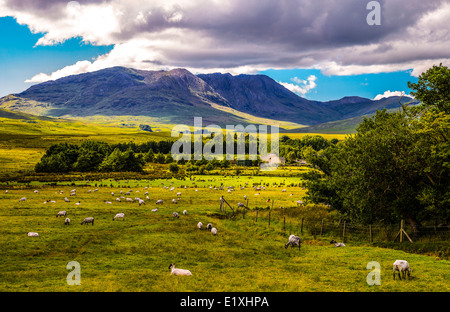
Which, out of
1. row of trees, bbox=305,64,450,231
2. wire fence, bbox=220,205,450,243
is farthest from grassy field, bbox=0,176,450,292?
row of trees, bbox=305,64,450,231

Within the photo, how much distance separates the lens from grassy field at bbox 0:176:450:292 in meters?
19.0

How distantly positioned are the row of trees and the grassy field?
5.78m

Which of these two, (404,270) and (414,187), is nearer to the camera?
(404,270)

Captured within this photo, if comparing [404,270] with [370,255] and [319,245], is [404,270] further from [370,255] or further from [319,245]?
[319,245]

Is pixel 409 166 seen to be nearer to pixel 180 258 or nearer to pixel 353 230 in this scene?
pixel 353 230

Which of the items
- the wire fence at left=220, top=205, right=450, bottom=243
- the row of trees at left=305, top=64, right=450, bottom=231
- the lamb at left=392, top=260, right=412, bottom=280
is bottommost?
the wire fence at left=220, top=205, right=450, bottom=243

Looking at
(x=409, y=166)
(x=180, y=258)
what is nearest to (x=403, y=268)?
(x=180, y=258)

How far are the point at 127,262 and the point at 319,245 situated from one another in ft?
63.4

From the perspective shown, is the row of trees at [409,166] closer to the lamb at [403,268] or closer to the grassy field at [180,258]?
the grassy field at [180,258]

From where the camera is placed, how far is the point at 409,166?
33344mm

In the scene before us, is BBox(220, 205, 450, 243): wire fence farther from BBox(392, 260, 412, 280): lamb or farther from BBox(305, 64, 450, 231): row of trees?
BBox(392, 260, 412, 280): lamb

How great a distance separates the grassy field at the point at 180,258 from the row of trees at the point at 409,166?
5.78 meters
